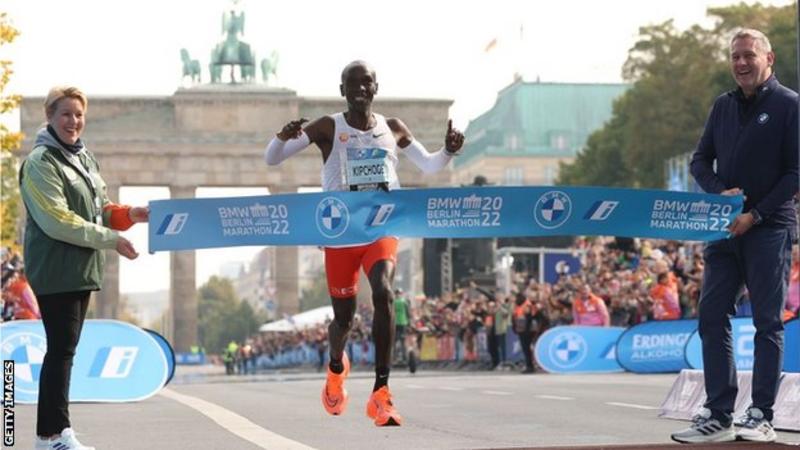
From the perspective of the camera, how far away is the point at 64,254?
366 inches

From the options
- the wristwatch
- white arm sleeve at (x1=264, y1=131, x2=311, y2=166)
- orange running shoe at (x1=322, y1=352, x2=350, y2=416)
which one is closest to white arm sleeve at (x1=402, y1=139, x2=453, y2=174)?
white arm sleeve at (x1=264, y1=131, x2=311, y2=166)

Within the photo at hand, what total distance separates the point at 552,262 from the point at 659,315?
17.1 metres

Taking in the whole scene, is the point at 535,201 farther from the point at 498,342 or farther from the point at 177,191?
the point at 177,191

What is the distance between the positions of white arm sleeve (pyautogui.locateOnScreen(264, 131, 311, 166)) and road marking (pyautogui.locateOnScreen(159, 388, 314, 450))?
1.56 metres

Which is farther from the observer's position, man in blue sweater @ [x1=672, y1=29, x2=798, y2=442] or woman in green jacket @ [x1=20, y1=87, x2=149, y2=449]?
man in blue sweater @ [x1=672, y1=29, x2=798, y2=442]

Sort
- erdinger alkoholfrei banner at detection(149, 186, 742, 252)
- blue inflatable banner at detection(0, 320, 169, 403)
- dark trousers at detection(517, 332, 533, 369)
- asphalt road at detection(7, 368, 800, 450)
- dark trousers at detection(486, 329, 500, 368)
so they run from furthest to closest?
dark trousers at detection(486, 329, 500, 368)
dark trousers at detection(517, 332, 533, 369)
blue inflatable banner at detection(0, 320, 169, 403)
asphalt road at detection(7, 368, 800, 450)
erdinger alkoholfrei banner at detection(149, 186, 742, 252)

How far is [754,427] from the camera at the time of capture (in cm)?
1006

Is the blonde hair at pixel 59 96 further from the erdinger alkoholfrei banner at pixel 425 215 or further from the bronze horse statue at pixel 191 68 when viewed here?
the bronze horse statue at pixel 191 68

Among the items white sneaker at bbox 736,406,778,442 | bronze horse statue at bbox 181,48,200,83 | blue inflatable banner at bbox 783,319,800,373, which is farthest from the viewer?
bronze horse statue at bbox 181,48,200,83

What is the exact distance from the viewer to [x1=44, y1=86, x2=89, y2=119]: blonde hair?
30.6 feet

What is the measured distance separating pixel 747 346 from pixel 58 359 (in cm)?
1258

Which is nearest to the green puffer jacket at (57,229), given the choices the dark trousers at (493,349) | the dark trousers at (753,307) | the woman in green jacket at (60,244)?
the woman in green jacket at (60,244)

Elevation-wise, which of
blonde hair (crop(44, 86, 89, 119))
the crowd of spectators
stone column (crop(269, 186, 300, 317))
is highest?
stone column (crop(269, 186, 300, 317))

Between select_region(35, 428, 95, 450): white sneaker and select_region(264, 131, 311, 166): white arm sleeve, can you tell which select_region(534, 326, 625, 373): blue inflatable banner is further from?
select_region(35, 428, 95, 450): white sneaker
